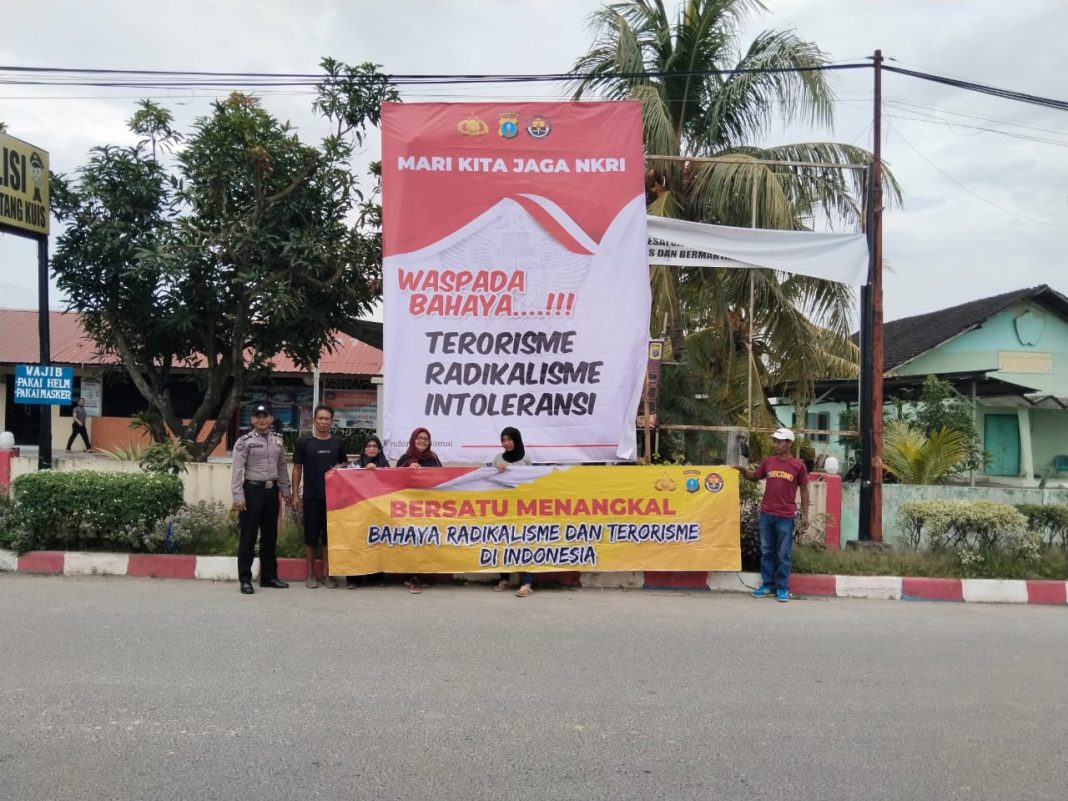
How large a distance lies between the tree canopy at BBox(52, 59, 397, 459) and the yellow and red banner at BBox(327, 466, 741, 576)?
3011mm

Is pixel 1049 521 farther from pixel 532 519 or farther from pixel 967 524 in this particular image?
pixel 532 519

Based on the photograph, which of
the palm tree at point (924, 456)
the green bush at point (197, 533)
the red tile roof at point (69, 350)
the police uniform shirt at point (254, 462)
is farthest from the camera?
the red tile roof at point (69, 350)

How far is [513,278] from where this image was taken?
803 centimetres

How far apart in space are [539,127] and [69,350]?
1950 centimetres

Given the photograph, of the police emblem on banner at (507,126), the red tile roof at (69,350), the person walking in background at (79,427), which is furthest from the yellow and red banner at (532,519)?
the person walking in background at (79,427)

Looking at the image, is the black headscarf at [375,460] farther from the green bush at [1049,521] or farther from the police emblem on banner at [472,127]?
the green bush at [1049,521]

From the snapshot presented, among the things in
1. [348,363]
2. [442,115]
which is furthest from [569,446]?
[348,363]

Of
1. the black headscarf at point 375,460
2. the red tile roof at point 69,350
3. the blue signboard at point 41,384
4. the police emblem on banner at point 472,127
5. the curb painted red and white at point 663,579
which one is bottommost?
the curb painted red and white at point 663,579

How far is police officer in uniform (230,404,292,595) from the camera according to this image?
7156 millimetres

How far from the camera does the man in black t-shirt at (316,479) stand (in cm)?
742

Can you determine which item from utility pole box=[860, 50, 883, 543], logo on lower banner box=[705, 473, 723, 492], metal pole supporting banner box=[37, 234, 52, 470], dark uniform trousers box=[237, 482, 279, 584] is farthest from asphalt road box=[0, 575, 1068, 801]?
metal pole supporting banner box=[37, 234, 52, 470]

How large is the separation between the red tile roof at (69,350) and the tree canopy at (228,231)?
1125 cm

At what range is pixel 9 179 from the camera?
930 centimetres

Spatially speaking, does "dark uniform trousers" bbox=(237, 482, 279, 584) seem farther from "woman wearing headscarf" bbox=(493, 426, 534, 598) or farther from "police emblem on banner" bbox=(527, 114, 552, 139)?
"police emblem on banner" bbox=(527, 114, 552, 139)
